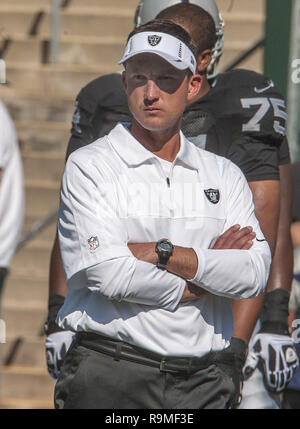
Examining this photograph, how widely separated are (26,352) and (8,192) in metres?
1.72

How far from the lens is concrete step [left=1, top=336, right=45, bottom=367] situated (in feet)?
24.7

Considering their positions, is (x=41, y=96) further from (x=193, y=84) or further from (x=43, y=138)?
(x=193, y=84)

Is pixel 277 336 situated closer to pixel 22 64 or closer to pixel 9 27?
pixel 22 64

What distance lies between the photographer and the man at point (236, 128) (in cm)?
440

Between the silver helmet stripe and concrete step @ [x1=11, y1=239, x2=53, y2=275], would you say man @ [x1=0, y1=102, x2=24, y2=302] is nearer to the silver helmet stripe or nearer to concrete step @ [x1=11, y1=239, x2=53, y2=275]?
the silver helmet stripe

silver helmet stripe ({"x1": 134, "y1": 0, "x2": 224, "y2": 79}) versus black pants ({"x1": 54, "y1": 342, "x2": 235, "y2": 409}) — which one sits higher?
silver helmet stripe ({"x1": 134, "y1": 0, "x2": 224, "y2": 79})

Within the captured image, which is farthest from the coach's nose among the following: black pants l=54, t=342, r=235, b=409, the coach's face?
black pants l=54, t=342, r=235, b=409

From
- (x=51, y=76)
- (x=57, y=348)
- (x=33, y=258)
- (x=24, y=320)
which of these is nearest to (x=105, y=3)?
(x=51, y=76)

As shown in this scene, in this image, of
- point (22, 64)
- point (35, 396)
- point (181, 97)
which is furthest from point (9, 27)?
point (181, 97)

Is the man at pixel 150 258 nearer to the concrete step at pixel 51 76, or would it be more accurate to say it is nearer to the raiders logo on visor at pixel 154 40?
the raiders logo on visor at pixel 154 40

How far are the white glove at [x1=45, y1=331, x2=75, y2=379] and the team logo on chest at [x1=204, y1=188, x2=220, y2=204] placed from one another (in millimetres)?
924

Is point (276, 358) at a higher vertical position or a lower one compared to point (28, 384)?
higher

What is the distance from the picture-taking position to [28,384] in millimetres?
7277

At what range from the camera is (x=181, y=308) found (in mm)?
3617
